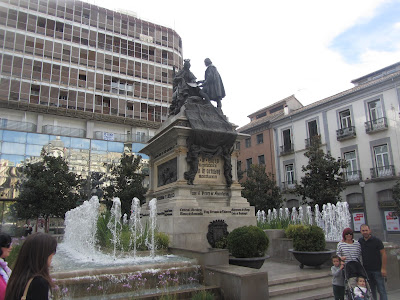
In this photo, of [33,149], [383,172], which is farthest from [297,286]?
[33,149]

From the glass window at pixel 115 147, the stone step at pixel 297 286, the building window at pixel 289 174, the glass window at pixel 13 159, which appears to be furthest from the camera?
the glass window at pixel 115 147

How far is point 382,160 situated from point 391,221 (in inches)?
195

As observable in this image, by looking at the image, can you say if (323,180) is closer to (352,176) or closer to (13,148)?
(352,176)

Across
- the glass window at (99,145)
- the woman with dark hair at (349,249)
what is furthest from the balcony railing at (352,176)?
the woman with dark hair at (349,249)

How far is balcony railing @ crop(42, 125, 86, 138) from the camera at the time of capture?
110 ft

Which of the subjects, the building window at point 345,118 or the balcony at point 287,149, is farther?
the balcony at point 287,149

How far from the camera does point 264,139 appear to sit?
40.6 metres

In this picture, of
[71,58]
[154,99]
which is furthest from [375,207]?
[71,58]

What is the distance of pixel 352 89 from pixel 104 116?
24838mm

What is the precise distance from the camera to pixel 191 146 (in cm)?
1052

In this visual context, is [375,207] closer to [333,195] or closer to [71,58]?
[333,195]

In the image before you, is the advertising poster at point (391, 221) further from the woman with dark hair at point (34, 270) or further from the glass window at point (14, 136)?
the glass window at point (14, 136)

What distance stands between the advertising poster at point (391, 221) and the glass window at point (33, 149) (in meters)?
30.9

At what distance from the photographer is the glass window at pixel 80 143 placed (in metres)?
34.6
